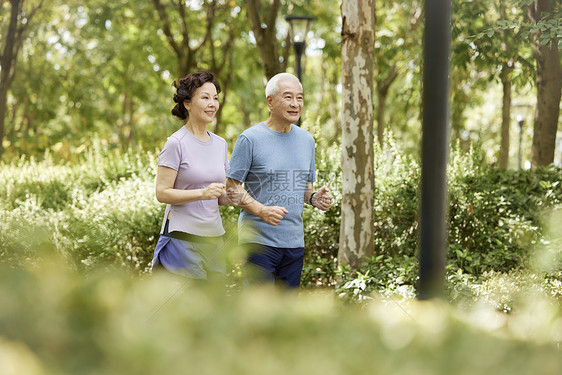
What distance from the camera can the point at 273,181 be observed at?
3814 mm

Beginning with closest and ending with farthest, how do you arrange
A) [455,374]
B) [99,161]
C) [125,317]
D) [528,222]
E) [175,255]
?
[455,374] < [125,317] < [175,255] < [528,222] < [99,161]

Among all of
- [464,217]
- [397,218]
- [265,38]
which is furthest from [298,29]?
[464,217]

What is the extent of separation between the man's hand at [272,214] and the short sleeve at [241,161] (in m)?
0.28

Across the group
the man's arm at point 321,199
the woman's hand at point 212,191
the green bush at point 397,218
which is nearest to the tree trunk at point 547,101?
the green bush at point 397,218

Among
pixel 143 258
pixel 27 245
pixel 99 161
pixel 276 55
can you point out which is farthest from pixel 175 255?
pixel 276 55

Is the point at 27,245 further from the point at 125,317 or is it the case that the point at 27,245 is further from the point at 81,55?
the point at 81,55

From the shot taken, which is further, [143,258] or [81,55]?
[81,55]

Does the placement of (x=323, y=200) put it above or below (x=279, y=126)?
below

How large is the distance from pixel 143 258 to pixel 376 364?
20.6 ft

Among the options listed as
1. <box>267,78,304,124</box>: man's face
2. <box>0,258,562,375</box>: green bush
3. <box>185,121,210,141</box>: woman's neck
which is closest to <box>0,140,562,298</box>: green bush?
<box>267,78,304,124</box>: man's face

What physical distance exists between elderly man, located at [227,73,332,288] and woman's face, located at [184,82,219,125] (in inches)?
10.7

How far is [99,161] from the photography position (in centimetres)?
1146

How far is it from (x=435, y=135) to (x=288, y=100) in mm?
1880

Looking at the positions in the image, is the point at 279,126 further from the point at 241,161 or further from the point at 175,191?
the point at 175,191
